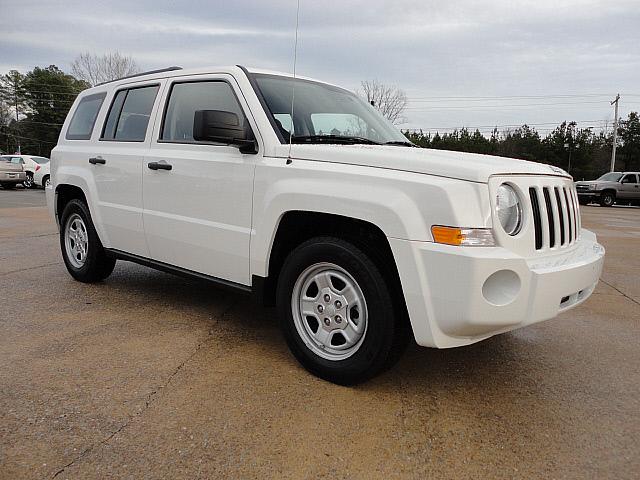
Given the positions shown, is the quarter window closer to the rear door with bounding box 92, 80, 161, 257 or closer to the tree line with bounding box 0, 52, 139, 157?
the rear door with bounding box 92, 80, 161, 257

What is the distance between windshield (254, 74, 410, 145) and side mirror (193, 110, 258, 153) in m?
0.21

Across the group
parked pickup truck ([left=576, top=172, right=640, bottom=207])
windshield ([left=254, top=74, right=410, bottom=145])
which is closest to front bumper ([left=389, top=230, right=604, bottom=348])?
windshield ([left=254, top=74, right=410, bottom=145])

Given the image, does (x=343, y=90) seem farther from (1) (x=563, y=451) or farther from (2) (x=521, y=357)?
(1) (x=563, y=451)

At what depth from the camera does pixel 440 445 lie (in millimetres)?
2467

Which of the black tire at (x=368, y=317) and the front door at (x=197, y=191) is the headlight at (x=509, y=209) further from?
the front door at (x=197, y=191)

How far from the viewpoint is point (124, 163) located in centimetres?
440

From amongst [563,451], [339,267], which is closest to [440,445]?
[563,451]

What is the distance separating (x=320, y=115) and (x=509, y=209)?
65.5 inches

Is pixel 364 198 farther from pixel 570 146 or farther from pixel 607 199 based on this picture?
pixel 570 146

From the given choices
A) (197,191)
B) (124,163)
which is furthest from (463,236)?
(124,163)

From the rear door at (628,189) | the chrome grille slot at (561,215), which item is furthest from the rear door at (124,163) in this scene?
the rear door at (628,189)

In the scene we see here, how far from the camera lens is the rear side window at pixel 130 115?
4.38m

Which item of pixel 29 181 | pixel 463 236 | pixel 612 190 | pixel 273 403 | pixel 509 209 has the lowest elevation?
pixel 29 181

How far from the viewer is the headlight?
8.95 feet
